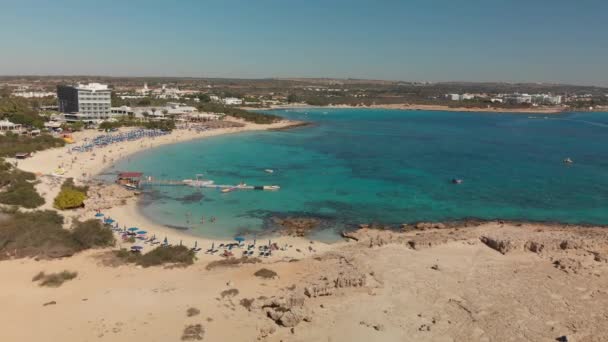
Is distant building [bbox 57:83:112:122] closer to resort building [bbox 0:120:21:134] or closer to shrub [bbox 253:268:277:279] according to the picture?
resort building [bbox 0:120:21:134]

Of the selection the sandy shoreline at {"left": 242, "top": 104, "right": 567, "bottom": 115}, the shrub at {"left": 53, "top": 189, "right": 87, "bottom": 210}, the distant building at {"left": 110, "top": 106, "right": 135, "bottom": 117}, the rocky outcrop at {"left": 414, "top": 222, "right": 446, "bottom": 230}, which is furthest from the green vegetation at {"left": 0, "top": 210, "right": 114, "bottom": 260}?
the sandy shoreline at {"left": 242, "top": 104, "right": 567, "bottom": 115}

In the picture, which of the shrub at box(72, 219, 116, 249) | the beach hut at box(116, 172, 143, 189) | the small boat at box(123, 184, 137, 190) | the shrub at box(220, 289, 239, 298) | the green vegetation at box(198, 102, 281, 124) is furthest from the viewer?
the green vegetation at box(198, 102, 281, 124)

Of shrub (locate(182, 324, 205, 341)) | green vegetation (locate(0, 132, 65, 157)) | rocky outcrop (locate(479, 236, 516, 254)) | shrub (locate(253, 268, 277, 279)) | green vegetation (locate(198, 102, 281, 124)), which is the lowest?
shrub (locate(182, 324, 205, 341))

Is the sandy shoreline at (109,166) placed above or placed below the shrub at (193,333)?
above

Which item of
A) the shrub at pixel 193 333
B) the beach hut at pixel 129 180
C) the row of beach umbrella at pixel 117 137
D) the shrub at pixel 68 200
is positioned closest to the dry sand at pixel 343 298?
the shrub at pixel 193 333

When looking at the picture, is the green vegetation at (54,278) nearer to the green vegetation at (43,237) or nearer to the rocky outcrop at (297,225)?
the green vegetation at (43,237)

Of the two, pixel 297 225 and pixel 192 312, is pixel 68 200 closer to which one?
pixel 297 225
